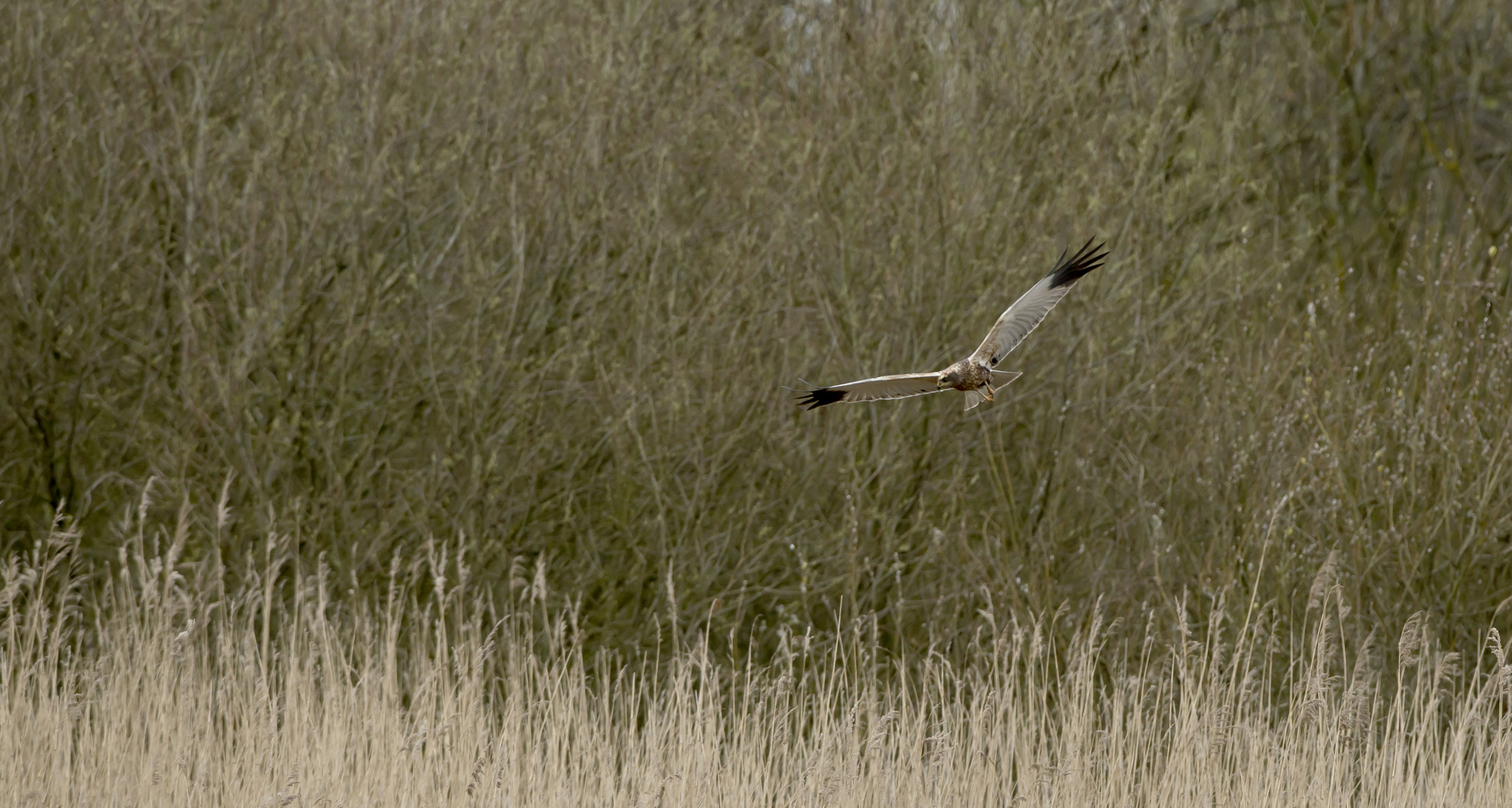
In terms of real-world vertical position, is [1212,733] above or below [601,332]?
below

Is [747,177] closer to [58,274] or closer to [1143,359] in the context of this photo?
[1143,359]

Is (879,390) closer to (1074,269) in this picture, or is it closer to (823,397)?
(823,397)

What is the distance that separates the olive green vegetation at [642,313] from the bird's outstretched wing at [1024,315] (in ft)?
10.4

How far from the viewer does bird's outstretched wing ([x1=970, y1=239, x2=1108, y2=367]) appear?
2.79 meters

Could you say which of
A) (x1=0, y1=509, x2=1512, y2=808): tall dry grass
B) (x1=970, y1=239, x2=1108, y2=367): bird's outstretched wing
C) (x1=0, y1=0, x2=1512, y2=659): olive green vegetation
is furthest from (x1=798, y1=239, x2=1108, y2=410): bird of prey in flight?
(x1=0, y1=0, x2=1512, y2=659): olive green vegetation

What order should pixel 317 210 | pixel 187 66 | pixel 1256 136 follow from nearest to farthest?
pixel 317 210
pixel 187 66
pixel 1256 136

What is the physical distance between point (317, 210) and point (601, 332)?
1.34m

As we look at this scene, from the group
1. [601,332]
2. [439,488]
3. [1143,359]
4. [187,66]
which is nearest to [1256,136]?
[1143,359]

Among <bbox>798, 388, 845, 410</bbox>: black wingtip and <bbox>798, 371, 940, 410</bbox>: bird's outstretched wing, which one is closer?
<bbox>798, 371, 940, 410</bbox>: bird's outstretched wing

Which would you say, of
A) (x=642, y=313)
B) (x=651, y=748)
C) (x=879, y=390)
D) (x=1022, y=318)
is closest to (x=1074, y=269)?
(x=1022, y=318)

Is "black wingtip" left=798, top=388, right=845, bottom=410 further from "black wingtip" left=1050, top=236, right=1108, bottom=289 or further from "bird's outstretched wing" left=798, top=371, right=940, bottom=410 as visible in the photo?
"black wingtip" left=1050, top=236, right=1108, bottom=289

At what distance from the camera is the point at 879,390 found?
2736 millimetres

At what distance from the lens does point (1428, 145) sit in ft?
32.0

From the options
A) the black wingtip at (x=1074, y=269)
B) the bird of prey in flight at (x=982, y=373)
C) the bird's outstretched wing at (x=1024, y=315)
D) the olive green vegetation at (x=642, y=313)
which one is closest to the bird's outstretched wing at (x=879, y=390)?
the bird of prey in flight at (x=982, y=373)
